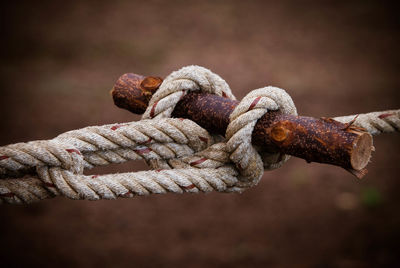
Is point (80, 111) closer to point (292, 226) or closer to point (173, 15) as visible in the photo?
point (292, 226)

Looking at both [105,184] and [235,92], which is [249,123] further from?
[235,92]

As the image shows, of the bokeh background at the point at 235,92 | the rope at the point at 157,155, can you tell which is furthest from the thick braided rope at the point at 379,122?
the bokeh background at the point at 235,92

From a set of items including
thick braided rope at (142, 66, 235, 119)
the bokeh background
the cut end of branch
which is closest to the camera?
the cut end of branch

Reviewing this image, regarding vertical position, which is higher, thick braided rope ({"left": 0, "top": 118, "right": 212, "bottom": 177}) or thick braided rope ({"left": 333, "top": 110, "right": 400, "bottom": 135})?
thick braided rope ({"left": 333, "top": 110, "right": 400, "bottom": 135})

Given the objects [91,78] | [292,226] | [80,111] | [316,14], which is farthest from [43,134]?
[316,14]

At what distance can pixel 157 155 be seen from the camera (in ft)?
2.63

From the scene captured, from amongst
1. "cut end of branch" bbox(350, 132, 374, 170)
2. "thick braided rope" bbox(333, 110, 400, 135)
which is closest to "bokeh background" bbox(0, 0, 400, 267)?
"thick braided rope" bbox(333, 110, 400, 135)

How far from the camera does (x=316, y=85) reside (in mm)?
3820

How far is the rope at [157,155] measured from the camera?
72 centimetres

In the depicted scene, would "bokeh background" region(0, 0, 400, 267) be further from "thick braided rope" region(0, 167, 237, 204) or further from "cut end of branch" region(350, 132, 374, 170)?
"cut end of branch" region(350, 132, 374, 170)

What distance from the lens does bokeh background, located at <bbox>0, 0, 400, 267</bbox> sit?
2.25m

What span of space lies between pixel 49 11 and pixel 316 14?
3872 mm

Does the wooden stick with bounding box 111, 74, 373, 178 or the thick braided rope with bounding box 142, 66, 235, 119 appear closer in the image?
the wooden stick with bounding box 111, 74, 373, 178

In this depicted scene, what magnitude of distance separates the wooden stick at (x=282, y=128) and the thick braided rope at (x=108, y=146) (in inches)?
1.7
